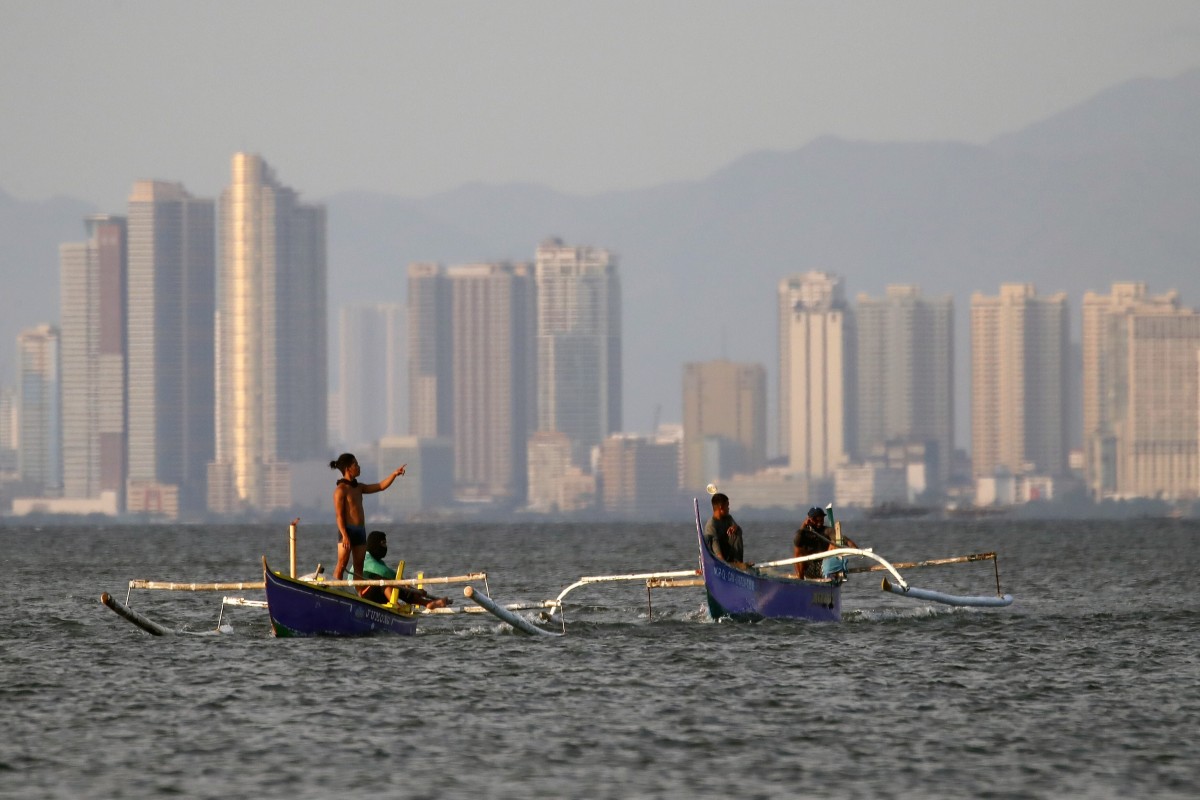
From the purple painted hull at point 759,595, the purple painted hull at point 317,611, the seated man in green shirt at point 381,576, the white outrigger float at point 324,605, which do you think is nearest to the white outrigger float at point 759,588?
the purple painted hull at point 759,595

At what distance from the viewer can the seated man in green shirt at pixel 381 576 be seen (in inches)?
1438

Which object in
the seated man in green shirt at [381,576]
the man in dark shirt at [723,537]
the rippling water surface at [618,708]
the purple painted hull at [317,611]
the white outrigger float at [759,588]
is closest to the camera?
the rippling water surface at [618,708]

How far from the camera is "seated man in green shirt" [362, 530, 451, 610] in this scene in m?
36.5

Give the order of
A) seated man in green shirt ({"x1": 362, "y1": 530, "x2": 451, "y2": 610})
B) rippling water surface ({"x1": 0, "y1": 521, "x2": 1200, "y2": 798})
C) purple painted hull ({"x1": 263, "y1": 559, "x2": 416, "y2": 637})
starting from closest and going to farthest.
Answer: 1. rippling water surface ({"x1": 0, "y1": 521, "x2": 1200, "y2": 798})
2. purple painted hull ({"x1": 263, "y1": 559, "x2": 416, "y2": 637})
3. seated man in green shirt ({"x1": 362, "y1": 530, "x2": 451, "y2": 610})

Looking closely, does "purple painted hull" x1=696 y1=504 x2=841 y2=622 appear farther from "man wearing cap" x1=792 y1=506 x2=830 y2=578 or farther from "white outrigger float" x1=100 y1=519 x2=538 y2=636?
"white outrigger float" x1=100 y1=519 x2=538 y2=636

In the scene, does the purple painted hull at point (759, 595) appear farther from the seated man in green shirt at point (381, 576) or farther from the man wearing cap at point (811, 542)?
the seated man in green shirt at point (381, 576)

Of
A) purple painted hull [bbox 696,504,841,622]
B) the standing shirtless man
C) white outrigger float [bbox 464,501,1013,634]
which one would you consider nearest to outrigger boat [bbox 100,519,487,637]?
the standing shirtless man

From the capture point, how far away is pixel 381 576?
37.0 meters

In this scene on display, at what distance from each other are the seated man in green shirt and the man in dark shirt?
4854 millimetres

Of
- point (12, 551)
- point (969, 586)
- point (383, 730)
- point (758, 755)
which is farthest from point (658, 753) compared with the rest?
point (12, 551)

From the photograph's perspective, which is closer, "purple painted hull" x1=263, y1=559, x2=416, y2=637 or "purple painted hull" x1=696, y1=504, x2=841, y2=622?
"purple painted hull" x1=263, y1=559, x2=416, y2=637

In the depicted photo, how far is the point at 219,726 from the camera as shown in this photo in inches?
1131

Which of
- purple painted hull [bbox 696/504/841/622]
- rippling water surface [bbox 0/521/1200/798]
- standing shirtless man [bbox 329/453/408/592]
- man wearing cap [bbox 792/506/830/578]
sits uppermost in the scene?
standing shirtless man [bbox 329/453/408/592]

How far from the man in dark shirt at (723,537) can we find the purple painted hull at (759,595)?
20 cm
